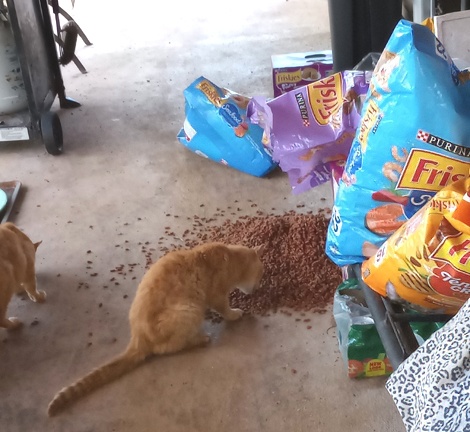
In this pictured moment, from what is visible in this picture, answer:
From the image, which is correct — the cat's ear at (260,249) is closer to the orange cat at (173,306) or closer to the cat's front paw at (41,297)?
the orange cat at (173,306)

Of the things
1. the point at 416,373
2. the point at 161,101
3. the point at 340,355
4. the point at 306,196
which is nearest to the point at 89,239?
the point at 306,196

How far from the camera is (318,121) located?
62.2 inches

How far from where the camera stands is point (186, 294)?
1.64m

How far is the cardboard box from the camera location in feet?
8.43

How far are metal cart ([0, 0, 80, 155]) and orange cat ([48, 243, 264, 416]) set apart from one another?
122cm

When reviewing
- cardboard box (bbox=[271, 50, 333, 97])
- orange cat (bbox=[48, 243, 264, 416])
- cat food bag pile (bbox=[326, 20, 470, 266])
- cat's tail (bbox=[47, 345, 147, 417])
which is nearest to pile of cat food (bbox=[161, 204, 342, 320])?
orange cat (bbox=[48, 243, 264, 416])

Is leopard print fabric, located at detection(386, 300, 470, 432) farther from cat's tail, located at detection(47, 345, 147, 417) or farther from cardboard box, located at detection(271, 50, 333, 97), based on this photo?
cardboard box, located at detection(271, 50, 333, 97)

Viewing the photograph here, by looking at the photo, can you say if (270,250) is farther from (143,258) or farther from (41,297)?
(41,297)

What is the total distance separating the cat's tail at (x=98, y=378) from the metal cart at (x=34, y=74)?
130 centimetres

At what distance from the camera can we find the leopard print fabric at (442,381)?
0.89 m

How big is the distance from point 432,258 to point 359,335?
17.7 inches

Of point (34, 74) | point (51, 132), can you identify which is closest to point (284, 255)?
point (51, 132)

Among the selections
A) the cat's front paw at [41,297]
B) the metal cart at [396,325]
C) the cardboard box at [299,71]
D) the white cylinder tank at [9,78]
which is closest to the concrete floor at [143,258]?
the cat's front paw at [41,297]

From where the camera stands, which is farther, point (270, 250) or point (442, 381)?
point (270, 250)
